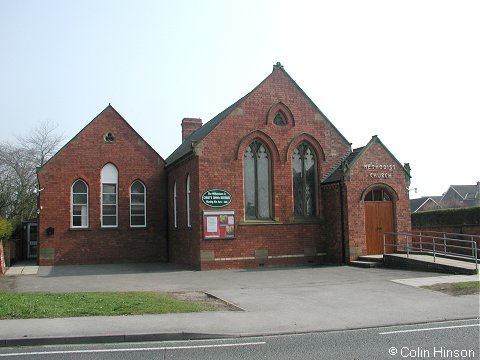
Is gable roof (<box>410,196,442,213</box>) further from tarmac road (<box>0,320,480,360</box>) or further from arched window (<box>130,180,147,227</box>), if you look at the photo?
tarmac road (<box>0,320,480,360</box>)

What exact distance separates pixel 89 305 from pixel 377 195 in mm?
14097

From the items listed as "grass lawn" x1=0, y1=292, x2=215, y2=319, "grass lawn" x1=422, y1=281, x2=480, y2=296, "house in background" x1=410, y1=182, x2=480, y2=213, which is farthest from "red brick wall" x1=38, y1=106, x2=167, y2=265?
"house in background" x1=410, y1=182, x2=480, y2=213

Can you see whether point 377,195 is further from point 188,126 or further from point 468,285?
point 188,126

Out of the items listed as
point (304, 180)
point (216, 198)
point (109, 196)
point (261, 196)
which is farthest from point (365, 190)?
point (109, 196)

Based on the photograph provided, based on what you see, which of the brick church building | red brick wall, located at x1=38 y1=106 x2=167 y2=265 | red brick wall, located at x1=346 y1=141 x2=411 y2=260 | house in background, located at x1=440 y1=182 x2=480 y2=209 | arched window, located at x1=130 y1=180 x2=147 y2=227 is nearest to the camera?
red brick wall, located at x1=346 y1=141 x2=411 y2=260

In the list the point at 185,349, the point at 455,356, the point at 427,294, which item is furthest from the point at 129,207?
the point at 455,356

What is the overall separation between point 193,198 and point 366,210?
24.0ft

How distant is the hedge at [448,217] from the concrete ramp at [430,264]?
25.4ft

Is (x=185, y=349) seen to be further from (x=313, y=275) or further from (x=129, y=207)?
(x=129, y=207)

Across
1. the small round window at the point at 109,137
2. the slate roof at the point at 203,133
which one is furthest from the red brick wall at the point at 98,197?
the slate roof at the point at 203,133

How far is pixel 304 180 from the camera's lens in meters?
23.1

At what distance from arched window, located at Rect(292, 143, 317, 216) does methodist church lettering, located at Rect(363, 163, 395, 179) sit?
267cm

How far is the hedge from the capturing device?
2638cm

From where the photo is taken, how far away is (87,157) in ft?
87.6
